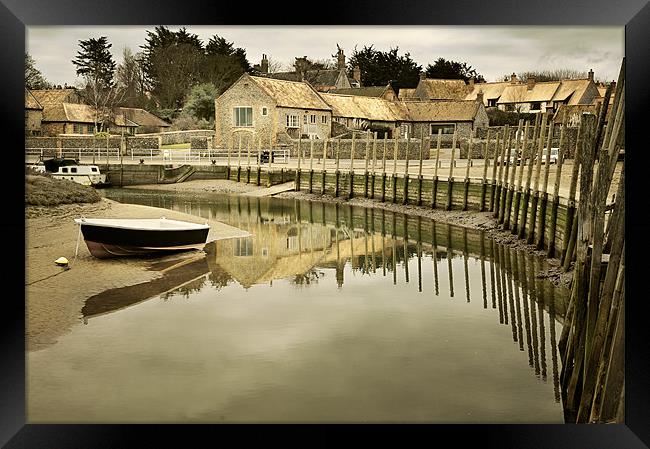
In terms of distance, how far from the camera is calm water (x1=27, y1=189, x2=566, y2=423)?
551 centimetres

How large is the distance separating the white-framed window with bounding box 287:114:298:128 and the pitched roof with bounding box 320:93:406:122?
0.94m

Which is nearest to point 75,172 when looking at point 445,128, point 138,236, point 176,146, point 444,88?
point 138,236

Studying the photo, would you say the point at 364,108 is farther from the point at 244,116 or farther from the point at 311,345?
the point at 311,345

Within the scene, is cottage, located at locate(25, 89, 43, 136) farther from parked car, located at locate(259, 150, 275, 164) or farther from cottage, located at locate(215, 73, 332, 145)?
parked car, located at locate(259, 150, 275, 164)

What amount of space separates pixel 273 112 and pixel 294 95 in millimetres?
1407

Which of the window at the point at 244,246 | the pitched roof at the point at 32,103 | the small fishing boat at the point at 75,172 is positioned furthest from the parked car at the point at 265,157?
the pitched roof at the point at 32,103

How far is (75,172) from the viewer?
34.6 ft

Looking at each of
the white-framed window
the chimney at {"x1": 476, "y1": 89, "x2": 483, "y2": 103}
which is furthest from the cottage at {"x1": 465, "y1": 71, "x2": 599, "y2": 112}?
the white-framed window

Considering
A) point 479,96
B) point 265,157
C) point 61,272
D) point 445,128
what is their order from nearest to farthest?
point 61,272, point 479,96, point 265,157, point 445,128

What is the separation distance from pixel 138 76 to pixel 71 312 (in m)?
4.04
